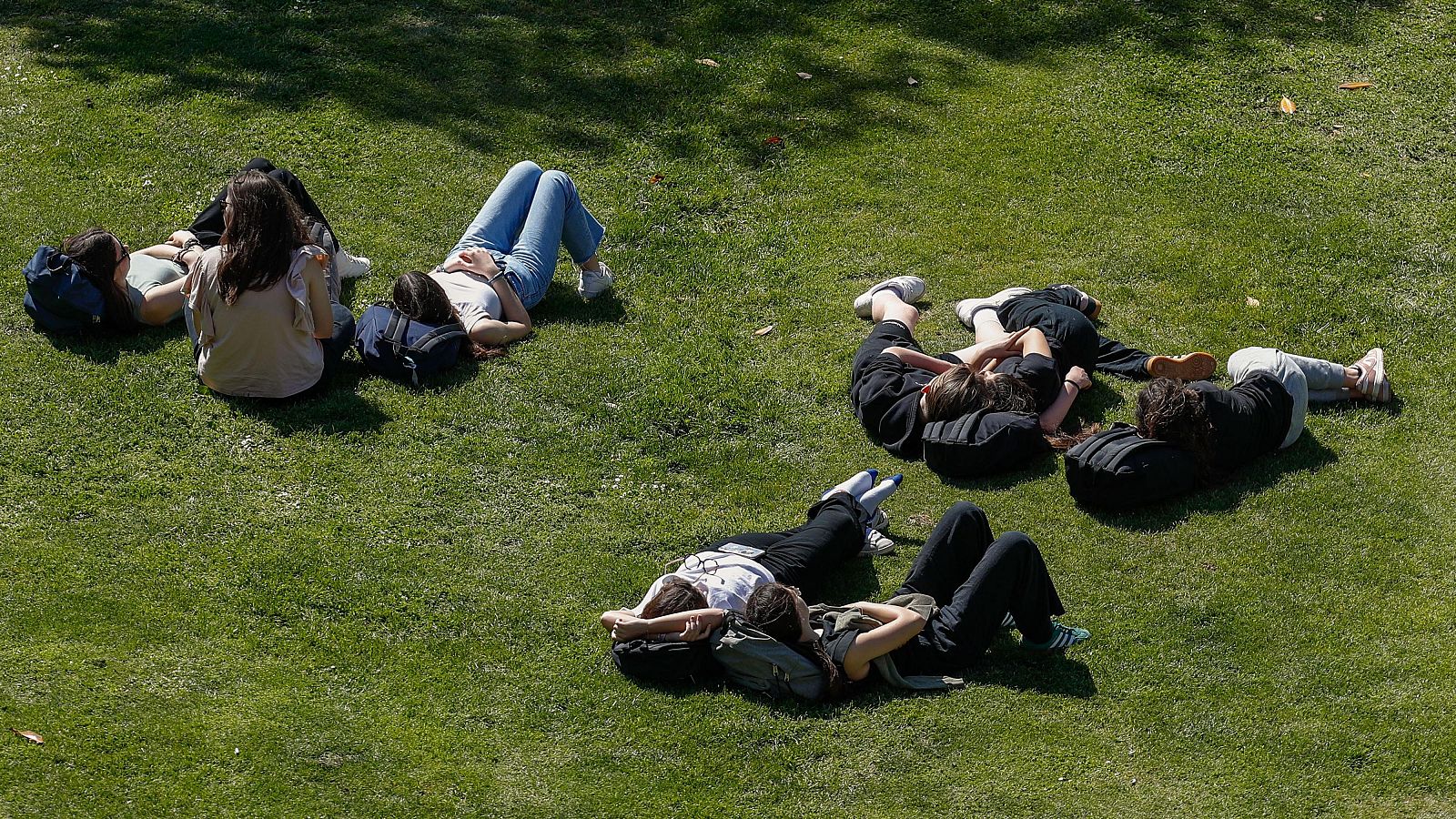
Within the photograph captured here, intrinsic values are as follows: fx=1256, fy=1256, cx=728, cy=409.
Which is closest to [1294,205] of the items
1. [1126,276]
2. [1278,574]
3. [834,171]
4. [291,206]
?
[1126,276]

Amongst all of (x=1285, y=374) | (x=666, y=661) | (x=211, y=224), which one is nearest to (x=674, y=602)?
(x=666, y=661)

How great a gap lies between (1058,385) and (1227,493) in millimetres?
1242

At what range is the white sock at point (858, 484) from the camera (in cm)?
701

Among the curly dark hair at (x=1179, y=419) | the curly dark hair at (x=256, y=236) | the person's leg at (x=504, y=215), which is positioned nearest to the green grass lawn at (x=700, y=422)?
the curly dark hair at (x=1179, y=419)

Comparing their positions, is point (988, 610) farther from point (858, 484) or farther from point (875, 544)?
point (858, 484)

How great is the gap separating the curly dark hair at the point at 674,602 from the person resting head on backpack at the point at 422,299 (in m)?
3.18

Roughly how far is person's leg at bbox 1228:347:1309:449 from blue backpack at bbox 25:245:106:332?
738 cm

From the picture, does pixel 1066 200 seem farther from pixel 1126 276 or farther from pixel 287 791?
pixel 287 791

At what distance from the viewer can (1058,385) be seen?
7941mm

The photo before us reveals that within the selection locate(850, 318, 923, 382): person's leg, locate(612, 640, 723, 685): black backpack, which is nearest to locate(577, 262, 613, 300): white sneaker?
locate(850, 318, 923, 382): person's leg

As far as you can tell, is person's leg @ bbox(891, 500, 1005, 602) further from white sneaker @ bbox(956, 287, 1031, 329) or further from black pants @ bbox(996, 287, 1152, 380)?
white sneaker @ bbox(956, 287, 1031, 329)

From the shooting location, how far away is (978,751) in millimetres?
5652

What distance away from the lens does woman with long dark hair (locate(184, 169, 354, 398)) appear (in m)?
7.52

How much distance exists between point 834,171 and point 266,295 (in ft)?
16.7
